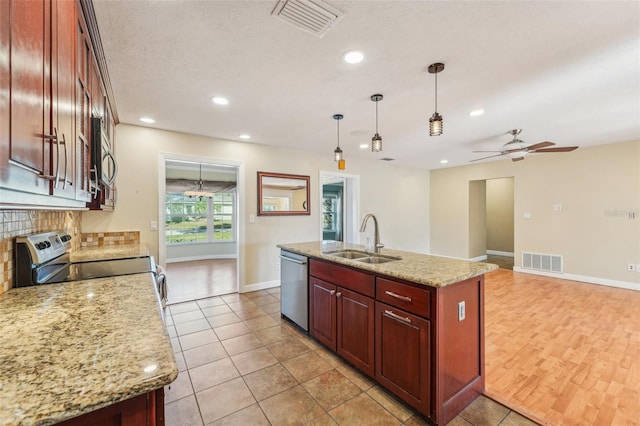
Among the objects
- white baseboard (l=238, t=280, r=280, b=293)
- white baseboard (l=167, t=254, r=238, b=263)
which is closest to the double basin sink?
white baseboard (l=238, t=280, r=280, b=293)

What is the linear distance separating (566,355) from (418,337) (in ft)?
6.27

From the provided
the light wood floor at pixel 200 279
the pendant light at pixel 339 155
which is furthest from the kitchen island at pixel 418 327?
the light wood floor at pixel 200 279

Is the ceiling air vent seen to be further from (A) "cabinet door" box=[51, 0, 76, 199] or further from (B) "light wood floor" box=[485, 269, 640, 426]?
(B) "light wood floor" box=[485, 269, 640, 426]

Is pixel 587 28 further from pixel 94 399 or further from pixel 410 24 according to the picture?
pixel 94 399

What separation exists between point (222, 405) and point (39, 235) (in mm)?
1561

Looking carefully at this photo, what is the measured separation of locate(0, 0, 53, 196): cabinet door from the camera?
0.62m

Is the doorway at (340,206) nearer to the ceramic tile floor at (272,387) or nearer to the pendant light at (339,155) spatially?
the pendant light at (339,155)

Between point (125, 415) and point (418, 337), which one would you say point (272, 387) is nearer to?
point (418, 337)

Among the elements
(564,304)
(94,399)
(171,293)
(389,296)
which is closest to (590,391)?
(389,296)

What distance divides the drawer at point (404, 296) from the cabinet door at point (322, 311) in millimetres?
577

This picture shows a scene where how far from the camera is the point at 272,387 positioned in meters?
2.02

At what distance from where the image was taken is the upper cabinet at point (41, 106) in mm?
614

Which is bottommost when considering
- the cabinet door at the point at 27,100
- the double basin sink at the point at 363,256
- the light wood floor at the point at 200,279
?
the light wood floor at the point at 200,279

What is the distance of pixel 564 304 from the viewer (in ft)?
12.5
